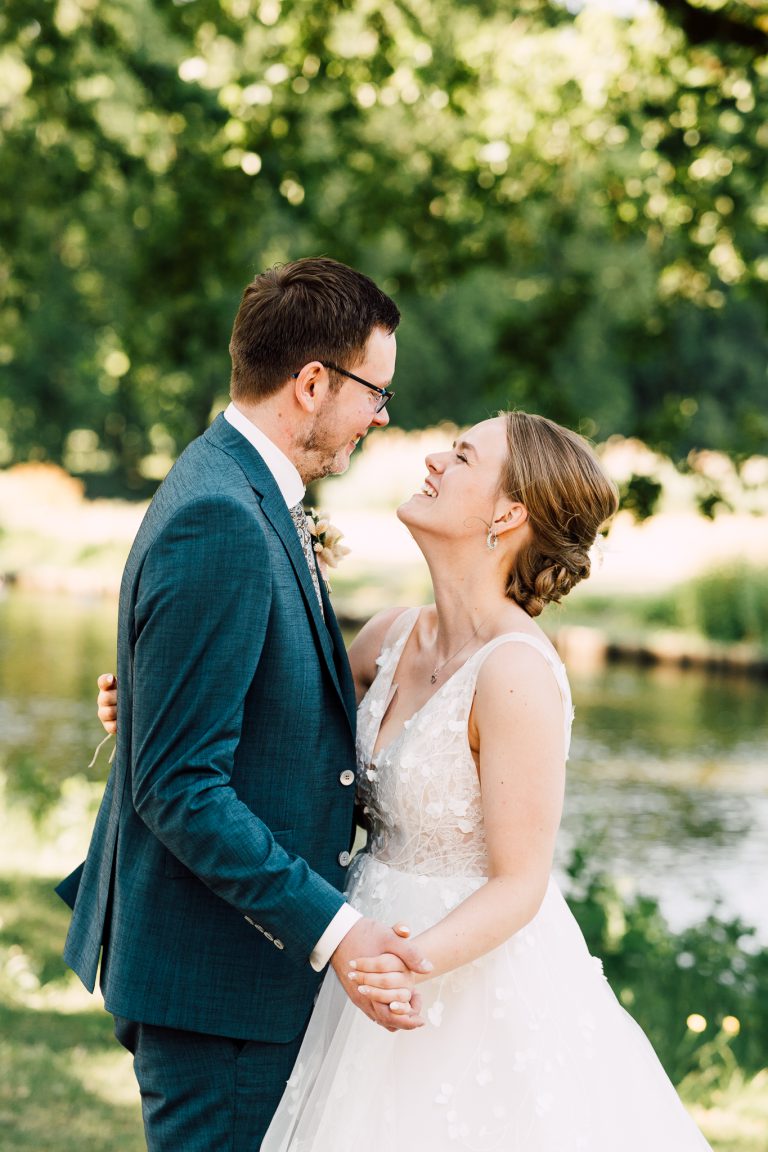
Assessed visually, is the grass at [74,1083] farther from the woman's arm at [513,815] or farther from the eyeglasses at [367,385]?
the eyeglasses at [367,385]

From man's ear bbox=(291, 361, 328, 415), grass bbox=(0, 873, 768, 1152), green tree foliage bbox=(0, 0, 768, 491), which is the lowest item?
grass bbox=(0, 873, 768, 1152)

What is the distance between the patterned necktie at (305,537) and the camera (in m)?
2.78

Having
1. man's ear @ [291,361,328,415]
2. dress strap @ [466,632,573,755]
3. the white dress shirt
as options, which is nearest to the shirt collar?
the white dress shirt

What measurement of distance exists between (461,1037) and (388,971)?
41 cm

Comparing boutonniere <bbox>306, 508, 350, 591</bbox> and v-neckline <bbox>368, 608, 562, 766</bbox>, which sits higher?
boutonniere <bbox>306, 508, 350, 591</bbox>

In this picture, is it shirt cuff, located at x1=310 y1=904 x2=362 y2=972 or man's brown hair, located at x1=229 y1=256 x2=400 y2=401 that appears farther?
man's brown hair, located at x1=229 y1=256 x2=400 y2=401

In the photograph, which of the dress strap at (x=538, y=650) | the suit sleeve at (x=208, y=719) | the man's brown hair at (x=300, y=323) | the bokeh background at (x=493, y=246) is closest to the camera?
the suit sleeve at (x=208, y=719)

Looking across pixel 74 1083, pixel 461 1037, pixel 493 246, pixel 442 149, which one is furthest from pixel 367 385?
pixel 442 149

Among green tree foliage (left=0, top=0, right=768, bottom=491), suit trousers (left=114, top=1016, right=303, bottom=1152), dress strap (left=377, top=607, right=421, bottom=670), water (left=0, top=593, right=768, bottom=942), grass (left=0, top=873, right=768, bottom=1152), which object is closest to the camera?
suit trousers (left=114, top=1016, right=303, bottom=1152)

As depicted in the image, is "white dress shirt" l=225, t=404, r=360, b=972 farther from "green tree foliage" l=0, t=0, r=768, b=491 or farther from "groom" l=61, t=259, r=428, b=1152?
"green tree foliage" l=0, t=0, r=768, b=491

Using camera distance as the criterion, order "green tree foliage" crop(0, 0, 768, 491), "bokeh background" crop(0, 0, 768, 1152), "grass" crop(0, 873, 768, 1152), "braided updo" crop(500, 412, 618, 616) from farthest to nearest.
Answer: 1. "green tree foliage" crop(0, 0, 768, 491)
2. "bokeh background" crop(0, 0, 768, 1152)
3. "grass" crop(0, 873, 768, 1152)
4. "braided updo" crop(500, 412, 618, 616)

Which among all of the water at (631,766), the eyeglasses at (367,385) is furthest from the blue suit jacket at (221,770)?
the water at (631,766)

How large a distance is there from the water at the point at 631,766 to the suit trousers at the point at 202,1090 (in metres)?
3.78

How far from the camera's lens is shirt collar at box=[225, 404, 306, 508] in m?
2.70
